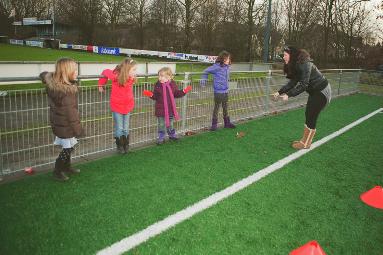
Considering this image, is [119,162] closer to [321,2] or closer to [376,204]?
[376,204]

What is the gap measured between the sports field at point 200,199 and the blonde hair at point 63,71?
141 centimetres

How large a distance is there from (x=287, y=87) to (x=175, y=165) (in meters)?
2.79

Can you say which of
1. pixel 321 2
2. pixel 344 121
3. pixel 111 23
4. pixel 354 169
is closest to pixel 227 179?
pixel 354 169

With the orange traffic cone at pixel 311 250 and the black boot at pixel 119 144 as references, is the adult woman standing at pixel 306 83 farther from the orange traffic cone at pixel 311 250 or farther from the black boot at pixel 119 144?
the orange traffic cone at pixel 311 250

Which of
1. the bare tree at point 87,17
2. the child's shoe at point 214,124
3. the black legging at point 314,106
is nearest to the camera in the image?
the black legging at point 314,106

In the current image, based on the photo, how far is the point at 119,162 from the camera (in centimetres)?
562

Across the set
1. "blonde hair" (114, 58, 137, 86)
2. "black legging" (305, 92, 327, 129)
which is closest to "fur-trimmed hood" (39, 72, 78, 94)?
"blonde hair" (114, 58, 137, 86)

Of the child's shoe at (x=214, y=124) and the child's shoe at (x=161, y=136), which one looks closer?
the child's shoe at (x=161, y=136)

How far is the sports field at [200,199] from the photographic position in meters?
3.39

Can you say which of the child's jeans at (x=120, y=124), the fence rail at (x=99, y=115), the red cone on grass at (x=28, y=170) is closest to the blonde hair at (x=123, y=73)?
the fence rail at (x=99, y=115)

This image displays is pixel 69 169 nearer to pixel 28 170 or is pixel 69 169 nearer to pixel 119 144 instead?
pixel 28 170

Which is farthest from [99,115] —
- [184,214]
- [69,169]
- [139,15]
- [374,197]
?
[139,15]

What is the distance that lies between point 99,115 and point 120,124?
53 cm

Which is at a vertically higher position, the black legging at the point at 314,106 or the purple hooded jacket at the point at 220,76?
the purple hooded jacket at the point at 220,76
